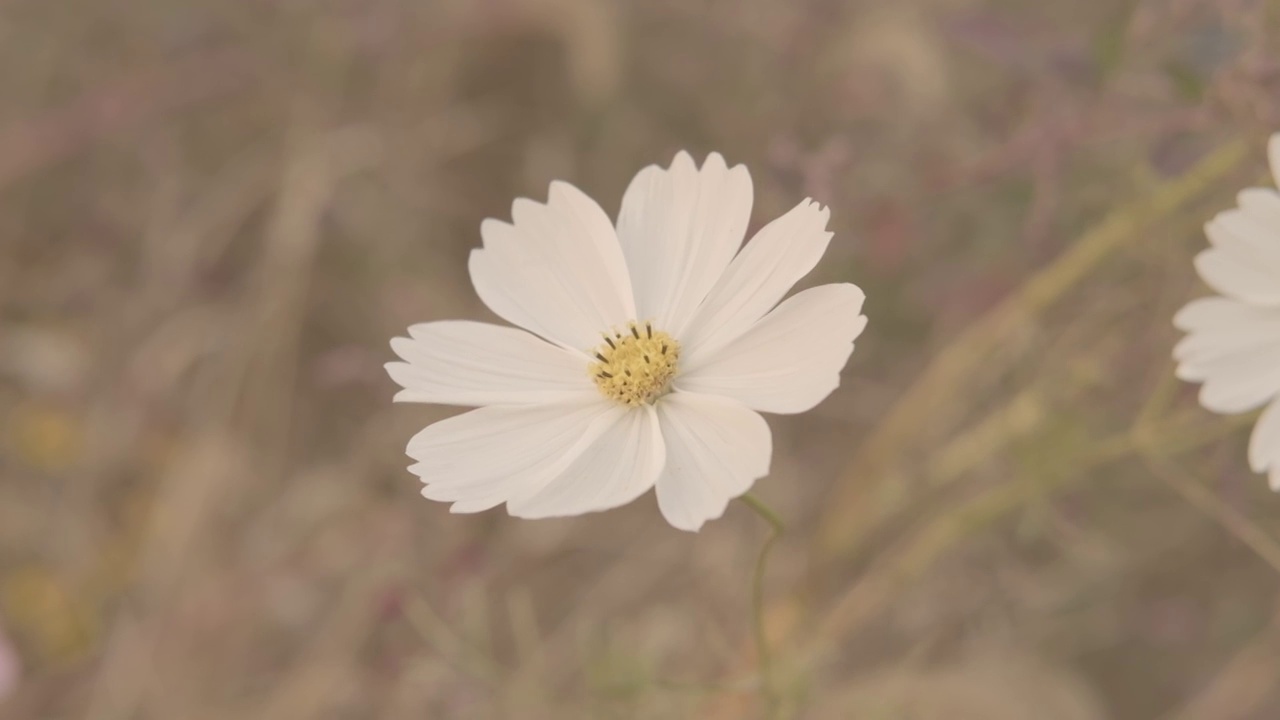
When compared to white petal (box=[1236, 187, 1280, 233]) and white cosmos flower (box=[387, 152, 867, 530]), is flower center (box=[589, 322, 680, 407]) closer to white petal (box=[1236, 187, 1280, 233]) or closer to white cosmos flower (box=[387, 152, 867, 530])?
white cosmos flower (box=[387, 152, 867, 530])

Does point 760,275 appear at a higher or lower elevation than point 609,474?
higher

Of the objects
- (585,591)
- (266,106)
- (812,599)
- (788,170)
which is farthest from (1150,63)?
(266,106)

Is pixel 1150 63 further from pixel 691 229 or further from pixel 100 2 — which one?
pixel 100 2

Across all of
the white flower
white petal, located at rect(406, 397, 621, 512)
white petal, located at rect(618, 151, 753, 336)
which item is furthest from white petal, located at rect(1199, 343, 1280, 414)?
white petal, located at rect(406, 397, 621, 512)

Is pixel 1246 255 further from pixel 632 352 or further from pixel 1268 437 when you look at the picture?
pixel 632 352

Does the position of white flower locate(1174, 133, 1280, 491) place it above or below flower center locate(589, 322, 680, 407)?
below

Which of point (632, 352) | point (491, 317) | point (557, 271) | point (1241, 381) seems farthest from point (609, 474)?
point (491, 317)

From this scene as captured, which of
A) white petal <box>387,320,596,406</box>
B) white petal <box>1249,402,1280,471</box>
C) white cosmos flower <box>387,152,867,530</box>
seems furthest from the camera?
white petal <box>387,320,596,406</box>
